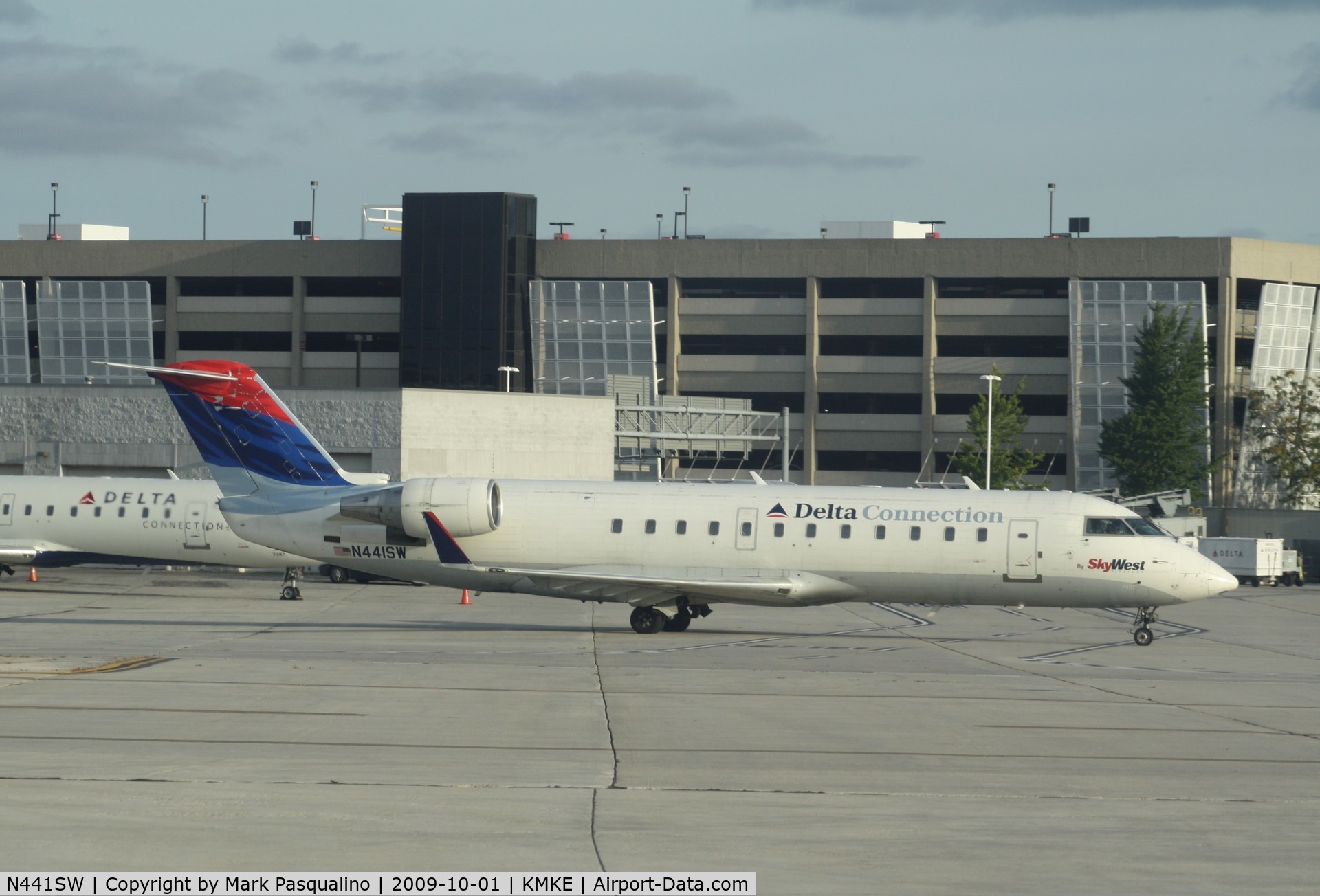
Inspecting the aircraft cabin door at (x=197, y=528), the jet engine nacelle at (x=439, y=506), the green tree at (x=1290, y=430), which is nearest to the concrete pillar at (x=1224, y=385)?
the green tree at (x=1290, y=430)

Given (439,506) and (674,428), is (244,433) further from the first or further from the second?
(674,428)

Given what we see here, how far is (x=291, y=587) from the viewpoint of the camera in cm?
4059

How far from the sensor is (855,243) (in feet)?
281

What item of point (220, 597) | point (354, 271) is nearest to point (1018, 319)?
point (354, 271)

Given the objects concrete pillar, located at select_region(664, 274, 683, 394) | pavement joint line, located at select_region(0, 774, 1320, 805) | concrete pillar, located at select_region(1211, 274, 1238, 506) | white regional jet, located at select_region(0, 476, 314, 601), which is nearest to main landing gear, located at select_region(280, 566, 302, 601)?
white regional jet, located at select_region(0, 476, 314, 601)

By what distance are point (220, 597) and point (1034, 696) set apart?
2723 cm

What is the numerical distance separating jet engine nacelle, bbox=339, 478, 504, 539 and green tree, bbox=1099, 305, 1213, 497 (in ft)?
172

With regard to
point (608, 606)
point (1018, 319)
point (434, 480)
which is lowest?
point (608, 606)

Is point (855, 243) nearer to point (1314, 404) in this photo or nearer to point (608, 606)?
point (1314, 404)

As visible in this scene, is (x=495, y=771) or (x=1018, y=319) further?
(x=1018, y=319)

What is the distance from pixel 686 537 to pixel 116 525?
69.3 ft

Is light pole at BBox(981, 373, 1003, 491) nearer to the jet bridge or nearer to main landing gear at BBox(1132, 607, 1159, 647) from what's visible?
the jet bridge

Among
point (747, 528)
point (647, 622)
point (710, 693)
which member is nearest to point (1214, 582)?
point (747, 528)

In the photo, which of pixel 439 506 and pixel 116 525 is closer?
pixel 439 506
